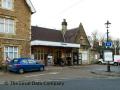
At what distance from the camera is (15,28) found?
2912 cm

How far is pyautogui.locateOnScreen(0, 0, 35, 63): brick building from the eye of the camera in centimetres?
2802

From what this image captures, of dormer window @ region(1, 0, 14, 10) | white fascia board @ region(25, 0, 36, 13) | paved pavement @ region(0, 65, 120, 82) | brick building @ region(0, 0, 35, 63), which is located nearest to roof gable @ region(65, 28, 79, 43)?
white fascia board @ region(25, 0, 36, 13)

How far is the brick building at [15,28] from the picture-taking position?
28.0 m

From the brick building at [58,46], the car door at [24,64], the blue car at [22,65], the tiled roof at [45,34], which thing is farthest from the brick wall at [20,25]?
the tiled roof at [45,34]

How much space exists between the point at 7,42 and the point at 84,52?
18.3m

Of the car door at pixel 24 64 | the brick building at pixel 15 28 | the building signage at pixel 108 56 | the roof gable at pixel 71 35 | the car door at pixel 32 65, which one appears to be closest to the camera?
the car door at pixel 24 64

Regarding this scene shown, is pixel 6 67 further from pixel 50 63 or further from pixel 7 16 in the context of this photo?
pixel 50 63

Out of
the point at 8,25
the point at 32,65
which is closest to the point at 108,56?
the point at 32,65

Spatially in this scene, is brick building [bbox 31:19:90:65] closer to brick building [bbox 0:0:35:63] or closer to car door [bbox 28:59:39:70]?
brick building [bbox 0:0:35:63]

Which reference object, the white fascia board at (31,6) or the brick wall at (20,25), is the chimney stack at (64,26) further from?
the brick wall at (20,25)

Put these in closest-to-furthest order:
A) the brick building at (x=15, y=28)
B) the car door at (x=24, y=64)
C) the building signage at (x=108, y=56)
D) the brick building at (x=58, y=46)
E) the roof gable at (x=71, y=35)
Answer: the car door at (x=24, y=64)
the building signage at (x=108, y=56)
the brick building at (x=15, y=28)
the brick building at (x=58, y=46)
the roof gable at (x=71, y=35)

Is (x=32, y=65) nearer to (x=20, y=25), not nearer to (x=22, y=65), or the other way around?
(x=22, y=65)

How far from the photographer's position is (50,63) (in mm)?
35906

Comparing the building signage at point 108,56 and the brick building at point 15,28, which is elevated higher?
the brick building at point 15,28
